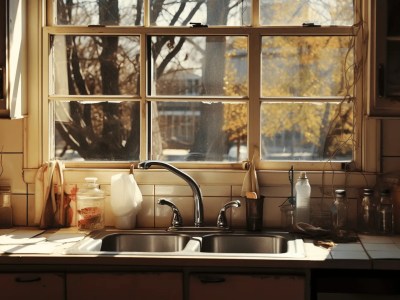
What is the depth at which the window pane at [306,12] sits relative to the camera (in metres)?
3.25

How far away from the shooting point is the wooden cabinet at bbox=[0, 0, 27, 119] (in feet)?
9.68

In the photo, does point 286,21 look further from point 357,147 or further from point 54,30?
point 54,30

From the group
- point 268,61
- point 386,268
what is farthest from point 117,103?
point 386,268

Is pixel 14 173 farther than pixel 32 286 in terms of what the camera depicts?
Yes

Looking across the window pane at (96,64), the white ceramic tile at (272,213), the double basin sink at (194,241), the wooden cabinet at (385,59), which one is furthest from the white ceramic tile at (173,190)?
the wooden cabinet at (385,59)

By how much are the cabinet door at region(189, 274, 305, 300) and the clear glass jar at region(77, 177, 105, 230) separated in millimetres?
736

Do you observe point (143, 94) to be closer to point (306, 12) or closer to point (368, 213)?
point (306, 12)

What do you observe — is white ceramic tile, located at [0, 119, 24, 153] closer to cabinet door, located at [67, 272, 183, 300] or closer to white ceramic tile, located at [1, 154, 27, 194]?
white ceramic tile, located at [1, 154, 27, 194]

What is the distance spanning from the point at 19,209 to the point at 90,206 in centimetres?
38

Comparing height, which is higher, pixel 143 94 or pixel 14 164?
pixel 143 94

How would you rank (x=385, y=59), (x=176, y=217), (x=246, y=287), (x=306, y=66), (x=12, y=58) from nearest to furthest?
(x=246, y=287) → (x=385, y=59) → (x=12, y=58) → (x=176, y=217) → (x=306, y=66)

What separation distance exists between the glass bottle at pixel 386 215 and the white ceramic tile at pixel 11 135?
5.62 feet

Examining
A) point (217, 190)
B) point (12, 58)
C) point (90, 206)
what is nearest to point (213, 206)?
point (217, 190)

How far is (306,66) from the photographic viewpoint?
3.26 metres
